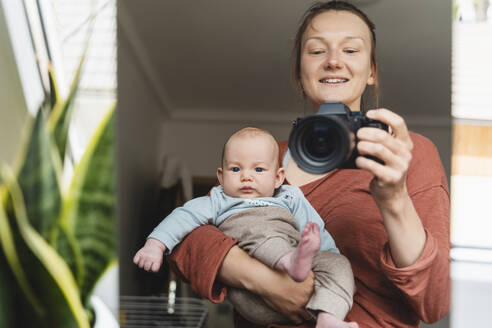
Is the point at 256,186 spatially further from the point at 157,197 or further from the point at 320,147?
the point at 157,197

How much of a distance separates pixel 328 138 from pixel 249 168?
0.14m

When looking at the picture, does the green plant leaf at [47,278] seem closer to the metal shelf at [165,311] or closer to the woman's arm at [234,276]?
the metal shelf at [165,311]

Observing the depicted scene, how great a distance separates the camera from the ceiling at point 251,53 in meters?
0.82

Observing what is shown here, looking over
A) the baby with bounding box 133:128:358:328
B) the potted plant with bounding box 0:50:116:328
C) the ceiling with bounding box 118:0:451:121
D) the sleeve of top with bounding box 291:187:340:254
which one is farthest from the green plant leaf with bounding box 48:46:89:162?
the sleeve of top with bounding box 291:187:340:254

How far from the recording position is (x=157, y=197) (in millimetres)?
844

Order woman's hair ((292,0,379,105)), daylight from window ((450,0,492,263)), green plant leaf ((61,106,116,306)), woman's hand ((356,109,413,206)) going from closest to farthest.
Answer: woman's hand ((356,109,413,206))
woman's hair ((292,0,379,105))
daylight from window ((450,0,492,263))
green plant leaf ((61,106,116,306))

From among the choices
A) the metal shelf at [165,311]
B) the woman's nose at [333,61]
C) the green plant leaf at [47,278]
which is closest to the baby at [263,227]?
the woman's nose at [333,61]

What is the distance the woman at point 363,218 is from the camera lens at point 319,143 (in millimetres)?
20

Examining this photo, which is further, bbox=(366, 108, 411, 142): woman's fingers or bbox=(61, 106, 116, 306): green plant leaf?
bbox=(61, 106, 116, 306): green plant leaf

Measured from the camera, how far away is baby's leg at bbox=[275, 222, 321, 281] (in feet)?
1.66

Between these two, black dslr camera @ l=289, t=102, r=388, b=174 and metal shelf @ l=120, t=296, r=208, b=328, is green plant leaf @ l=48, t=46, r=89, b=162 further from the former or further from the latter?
black dslr camera @ l=289, t=102, r=388, b=174

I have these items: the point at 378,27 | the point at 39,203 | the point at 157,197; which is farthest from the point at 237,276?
the point at 39,203

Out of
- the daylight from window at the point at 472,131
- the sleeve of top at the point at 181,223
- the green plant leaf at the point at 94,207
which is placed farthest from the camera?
the green plant leaf at the point at 94,207

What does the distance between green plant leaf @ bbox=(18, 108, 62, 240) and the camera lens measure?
2.05 ft
